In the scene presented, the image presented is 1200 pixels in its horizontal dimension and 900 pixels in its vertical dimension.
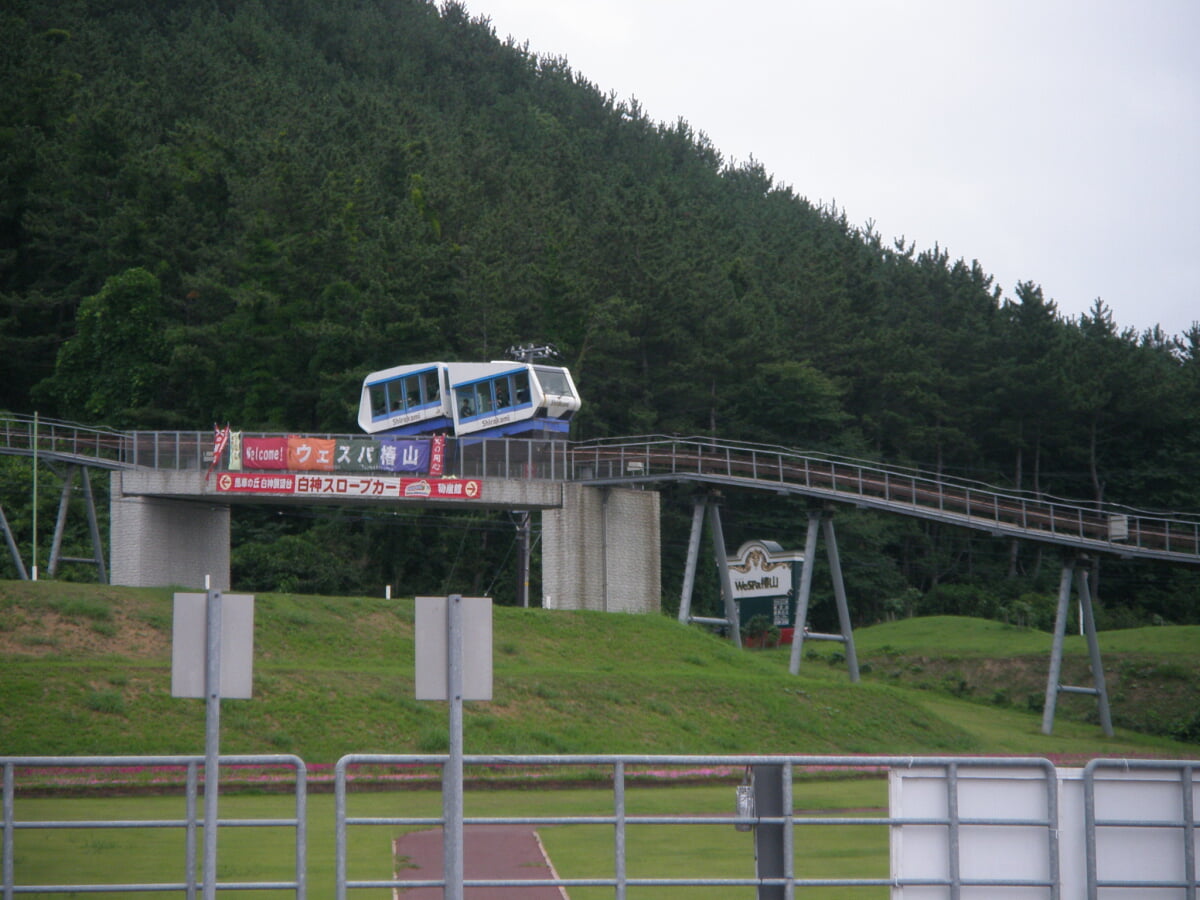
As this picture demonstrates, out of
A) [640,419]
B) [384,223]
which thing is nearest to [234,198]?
[384,223]

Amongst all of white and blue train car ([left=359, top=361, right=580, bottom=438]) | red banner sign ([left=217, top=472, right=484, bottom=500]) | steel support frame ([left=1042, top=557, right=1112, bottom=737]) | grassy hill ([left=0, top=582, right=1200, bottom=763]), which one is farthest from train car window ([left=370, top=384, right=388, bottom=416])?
steel support frame ([left=1042, top=557, right=1112, bottom=737])

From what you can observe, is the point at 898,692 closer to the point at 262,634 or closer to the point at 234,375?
the point at 262,634

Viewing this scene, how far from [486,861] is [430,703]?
52.4 ft

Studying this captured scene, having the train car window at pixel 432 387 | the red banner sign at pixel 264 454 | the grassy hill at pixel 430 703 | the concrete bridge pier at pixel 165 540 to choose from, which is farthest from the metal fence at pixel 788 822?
the train car window at pixel 432 387

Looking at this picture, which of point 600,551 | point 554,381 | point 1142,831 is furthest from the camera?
point 554,381

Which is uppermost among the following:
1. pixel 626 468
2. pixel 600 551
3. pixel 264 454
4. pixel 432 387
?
pixel 432 387

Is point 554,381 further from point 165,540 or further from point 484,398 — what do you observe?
point 165,540

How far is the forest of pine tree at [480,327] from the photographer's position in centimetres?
6906

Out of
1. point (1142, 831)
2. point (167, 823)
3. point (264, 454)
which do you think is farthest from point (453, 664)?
point (264, 454)

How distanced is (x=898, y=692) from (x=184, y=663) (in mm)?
33331

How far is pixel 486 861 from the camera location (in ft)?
54.1

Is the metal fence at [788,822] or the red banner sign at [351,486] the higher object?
the red banner sign at [351,486]

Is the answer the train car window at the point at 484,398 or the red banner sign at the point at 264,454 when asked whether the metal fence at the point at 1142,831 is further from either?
the train car window at the point at 484,398

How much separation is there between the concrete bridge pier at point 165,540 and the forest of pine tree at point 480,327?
39.1ft
